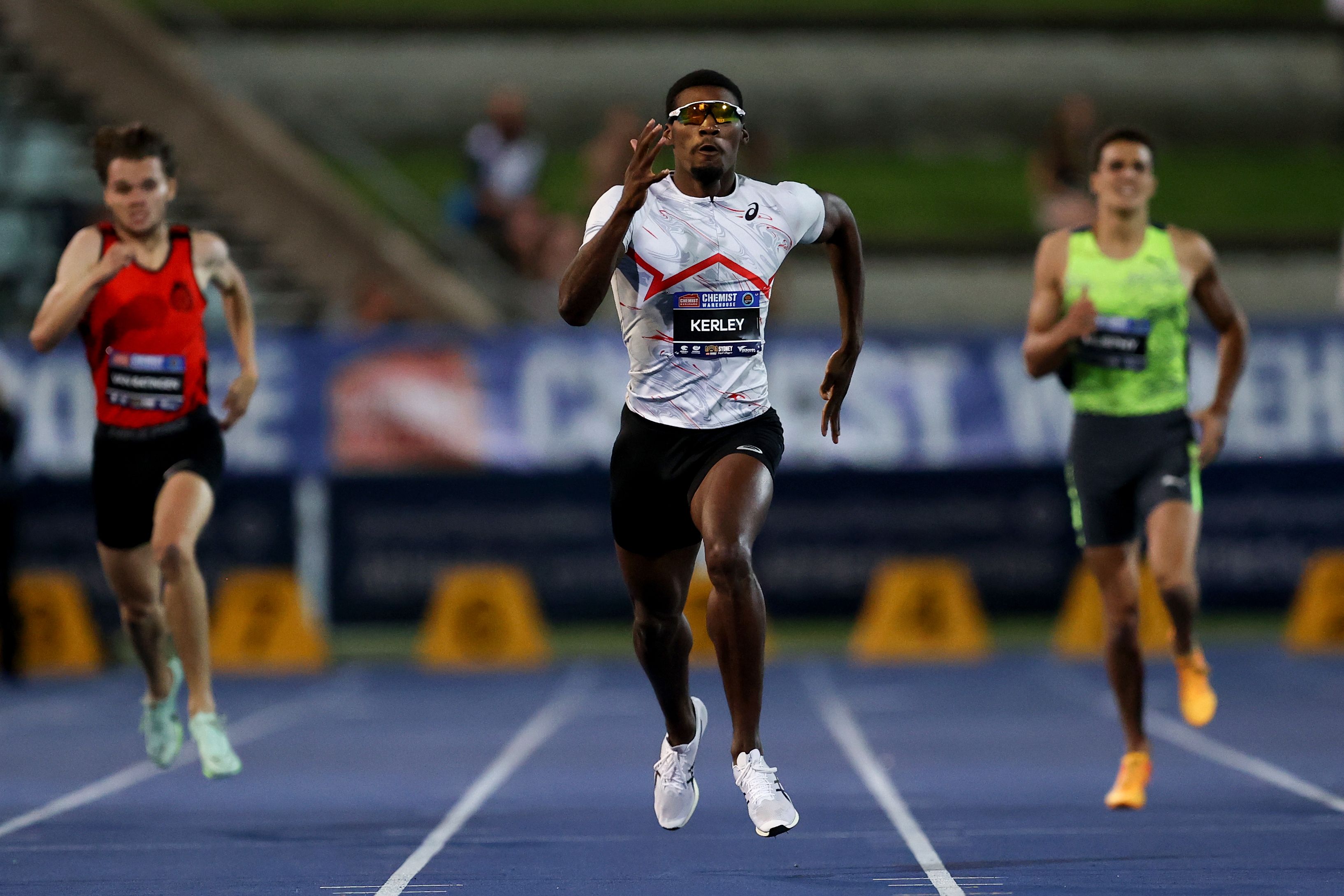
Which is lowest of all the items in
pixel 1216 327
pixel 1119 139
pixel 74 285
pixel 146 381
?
pixel 146 381

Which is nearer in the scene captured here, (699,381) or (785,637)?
(699,381)

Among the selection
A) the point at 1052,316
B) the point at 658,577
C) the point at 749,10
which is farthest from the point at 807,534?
the point at 749,10

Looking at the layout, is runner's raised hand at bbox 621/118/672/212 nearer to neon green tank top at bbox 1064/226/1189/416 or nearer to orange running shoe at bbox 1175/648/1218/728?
neon green tank top at bbox 1064/226/1189/416

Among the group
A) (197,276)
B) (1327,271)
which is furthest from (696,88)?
(1327,271)

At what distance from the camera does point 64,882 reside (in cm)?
658

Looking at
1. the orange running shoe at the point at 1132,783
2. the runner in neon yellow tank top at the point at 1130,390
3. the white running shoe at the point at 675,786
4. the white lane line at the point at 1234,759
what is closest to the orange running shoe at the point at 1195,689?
the runner in neon yellow tank top at the point at 1130,390

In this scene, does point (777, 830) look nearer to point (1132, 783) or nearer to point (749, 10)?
point (1132, 783)

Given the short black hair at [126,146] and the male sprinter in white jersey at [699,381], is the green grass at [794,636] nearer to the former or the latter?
the short black hair at [126,146]

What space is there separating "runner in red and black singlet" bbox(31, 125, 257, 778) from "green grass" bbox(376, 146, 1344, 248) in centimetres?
1441

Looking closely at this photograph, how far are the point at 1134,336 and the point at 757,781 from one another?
2.86 m

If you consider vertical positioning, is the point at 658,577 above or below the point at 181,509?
below

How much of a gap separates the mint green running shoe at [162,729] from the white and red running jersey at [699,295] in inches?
115

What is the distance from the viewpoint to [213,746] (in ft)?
26.8

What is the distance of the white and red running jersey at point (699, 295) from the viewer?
673 centimetres
